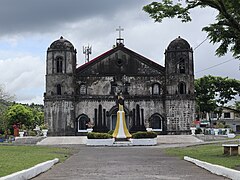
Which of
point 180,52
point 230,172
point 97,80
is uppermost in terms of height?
point 180,52

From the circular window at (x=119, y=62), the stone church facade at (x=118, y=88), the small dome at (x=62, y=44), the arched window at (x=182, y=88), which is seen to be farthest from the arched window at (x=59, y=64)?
the arched window at (x=182, y=88)

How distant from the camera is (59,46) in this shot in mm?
47406

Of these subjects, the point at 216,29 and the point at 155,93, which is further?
the point at 155,93

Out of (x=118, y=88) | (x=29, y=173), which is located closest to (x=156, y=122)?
(x=118, y=88)

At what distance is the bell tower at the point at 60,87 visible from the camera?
46094 millimetres

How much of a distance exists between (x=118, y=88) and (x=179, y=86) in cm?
632

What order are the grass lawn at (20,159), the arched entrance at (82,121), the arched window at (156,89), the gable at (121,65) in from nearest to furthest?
the grass lawn at (20,159) < the arched entrance at (82,121) < the gable at (121,65) < the arched window at (156,89)

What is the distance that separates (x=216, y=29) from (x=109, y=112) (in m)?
A: 27.9

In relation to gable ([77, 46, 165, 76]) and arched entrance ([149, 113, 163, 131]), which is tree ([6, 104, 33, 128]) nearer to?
gable ([77, 46, 165, 76])

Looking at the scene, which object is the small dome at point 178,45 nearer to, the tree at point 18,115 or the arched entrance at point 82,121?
the arched entrance at point 82,121

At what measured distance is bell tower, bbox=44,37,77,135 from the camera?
1815 inches

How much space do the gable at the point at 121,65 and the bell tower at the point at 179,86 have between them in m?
1.48

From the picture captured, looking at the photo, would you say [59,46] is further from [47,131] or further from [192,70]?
[192,70]

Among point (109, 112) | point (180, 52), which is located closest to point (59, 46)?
point (109, 112)
